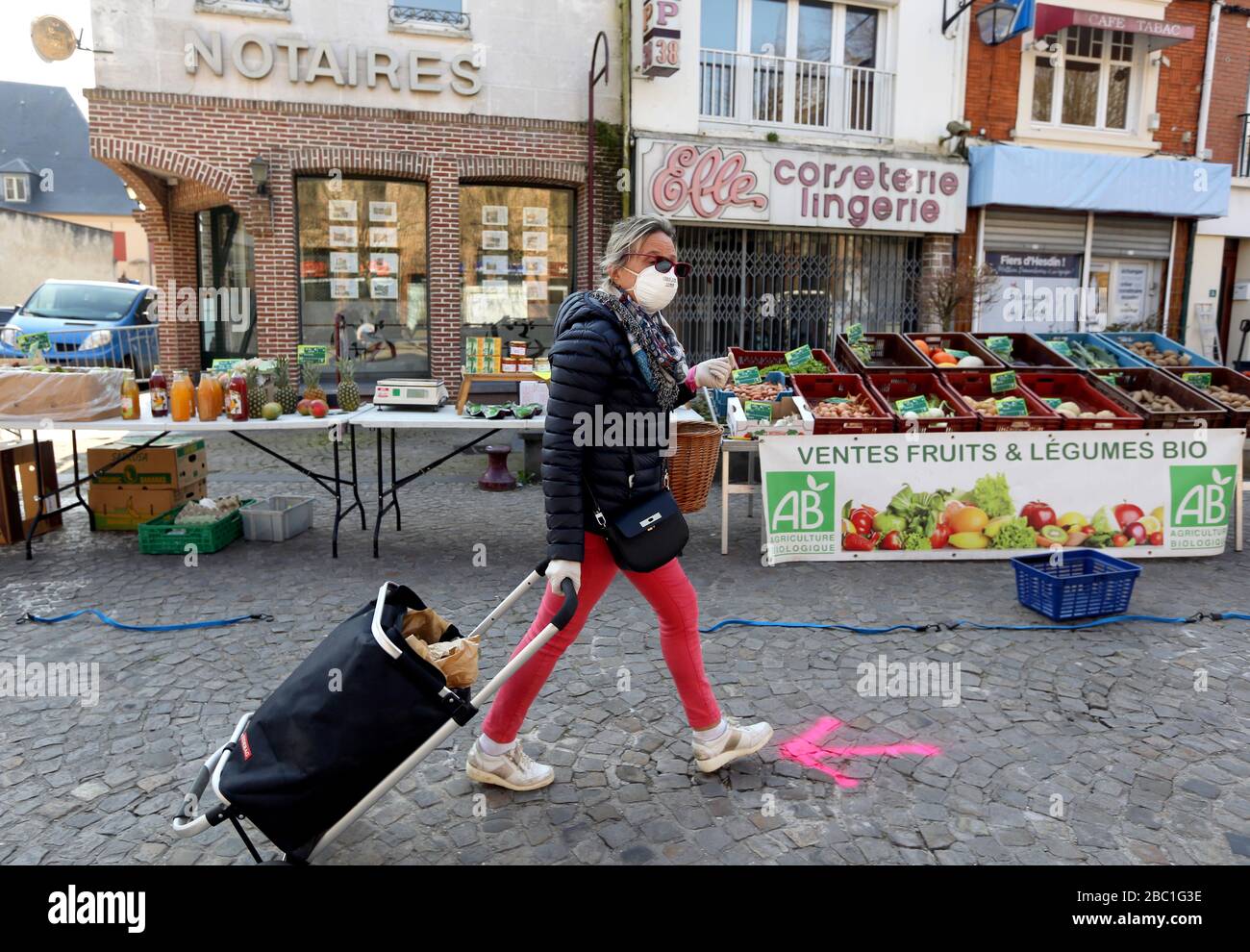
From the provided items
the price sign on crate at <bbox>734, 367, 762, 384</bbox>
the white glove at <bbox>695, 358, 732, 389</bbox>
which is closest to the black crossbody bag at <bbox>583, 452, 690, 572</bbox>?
the white glove at <bbox>695, 358, 732, 389</bbox>

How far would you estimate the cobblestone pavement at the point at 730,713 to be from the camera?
3.12 metres

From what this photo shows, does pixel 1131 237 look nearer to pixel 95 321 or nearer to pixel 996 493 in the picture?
pixel 996 493

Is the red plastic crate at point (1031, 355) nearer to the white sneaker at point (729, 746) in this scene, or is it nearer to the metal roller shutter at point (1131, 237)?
the white sneaker at point (729, 746)

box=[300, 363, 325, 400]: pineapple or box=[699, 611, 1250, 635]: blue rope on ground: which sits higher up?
box=[300, 363, 325, 400]: pineapple

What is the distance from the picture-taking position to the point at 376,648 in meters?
2.59

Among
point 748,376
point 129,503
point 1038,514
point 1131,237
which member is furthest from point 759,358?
point 1131,237

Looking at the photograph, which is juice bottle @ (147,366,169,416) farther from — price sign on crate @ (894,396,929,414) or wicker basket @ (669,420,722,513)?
price sign on crate @ (894,396,929,414)

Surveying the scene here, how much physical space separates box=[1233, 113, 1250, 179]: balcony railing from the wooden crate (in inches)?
699

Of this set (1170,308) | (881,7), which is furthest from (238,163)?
(1170,308)

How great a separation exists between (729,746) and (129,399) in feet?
16.5

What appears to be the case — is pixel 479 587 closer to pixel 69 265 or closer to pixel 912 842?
pixel 912 842

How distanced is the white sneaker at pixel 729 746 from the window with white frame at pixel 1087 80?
44.3 feet

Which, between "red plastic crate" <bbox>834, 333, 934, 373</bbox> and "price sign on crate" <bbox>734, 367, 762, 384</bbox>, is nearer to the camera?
"price sign on crate" <bbox>734, 367, 762, 384</bbox>

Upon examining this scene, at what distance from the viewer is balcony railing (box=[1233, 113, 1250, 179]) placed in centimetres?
1486
